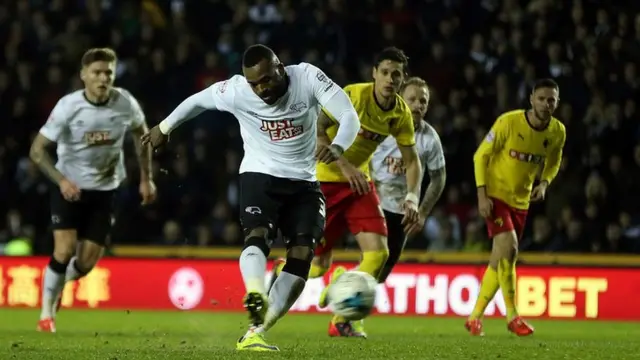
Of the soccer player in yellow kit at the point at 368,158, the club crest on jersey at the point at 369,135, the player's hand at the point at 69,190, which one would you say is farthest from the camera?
the player's hand at the point at 69,190

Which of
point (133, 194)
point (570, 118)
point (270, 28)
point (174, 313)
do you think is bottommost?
point (174, 313)

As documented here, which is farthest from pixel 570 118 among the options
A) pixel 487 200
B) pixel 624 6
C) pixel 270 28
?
pixel 487 200

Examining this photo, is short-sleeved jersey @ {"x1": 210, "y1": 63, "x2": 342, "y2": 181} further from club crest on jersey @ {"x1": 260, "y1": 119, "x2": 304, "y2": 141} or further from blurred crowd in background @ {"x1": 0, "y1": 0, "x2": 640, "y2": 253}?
blurred crowd in background @ {"x1": 0, "y1": 0, "x2": 640, "y2": 253}

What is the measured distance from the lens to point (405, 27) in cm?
1820

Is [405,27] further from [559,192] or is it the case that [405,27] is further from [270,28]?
[559,192]

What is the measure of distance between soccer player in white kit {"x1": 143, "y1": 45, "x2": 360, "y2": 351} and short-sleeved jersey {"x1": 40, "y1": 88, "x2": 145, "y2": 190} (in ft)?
9.77

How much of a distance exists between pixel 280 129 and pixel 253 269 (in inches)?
38.6

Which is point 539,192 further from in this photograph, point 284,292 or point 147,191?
point 284,292

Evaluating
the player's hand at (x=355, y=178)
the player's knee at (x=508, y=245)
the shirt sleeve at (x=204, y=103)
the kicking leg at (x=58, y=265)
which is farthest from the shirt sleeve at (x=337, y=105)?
the kicking leg at (x=58, y=265)

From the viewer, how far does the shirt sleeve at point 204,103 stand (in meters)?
8.42

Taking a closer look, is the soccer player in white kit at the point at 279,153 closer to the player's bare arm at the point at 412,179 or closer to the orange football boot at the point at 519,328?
the player's bare arm at the point at 412,179

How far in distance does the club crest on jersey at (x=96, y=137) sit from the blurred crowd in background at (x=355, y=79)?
15.5 ft

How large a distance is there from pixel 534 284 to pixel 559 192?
1879 millimetres

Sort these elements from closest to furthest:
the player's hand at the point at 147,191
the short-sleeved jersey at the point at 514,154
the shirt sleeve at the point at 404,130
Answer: the shirt sleeve at the point at 404,130
the player's hand at the point at 147,191
the short-sleeved jersey at the point at 514,154
